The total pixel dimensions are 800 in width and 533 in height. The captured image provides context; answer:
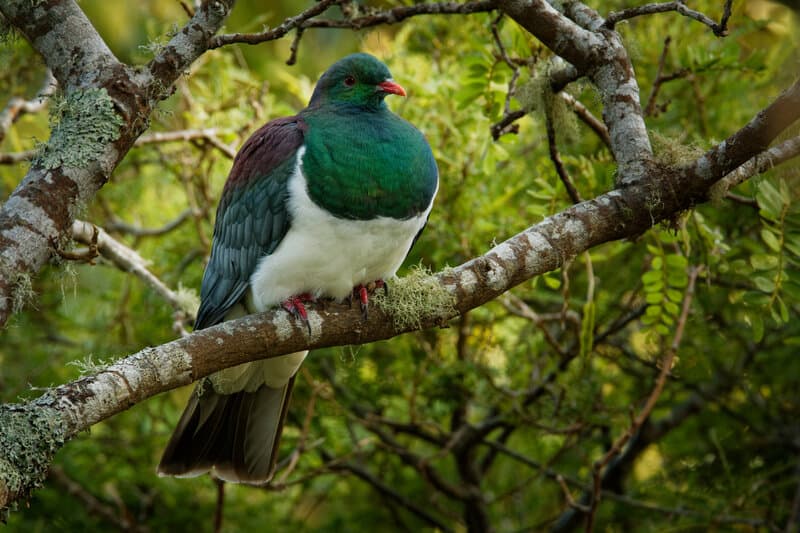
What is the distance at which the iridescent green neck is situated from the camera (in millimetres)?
3281

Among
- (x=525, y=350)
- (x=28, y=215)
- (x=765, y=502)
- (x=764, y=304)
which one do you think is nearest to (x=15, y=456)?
(x=28, y=215)

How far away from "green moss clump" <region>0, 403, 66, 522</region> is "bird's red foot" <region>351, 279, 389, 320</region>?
1.14 metres

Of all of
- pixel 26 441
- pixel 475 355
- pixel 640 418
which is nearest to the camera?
pixel 26 441

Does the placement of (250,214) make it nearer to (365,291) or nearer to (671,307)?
(365,291)

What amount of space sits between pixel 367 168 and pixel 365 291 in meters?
0.42

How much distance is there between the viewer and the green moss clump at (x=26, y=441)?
7.12 ft

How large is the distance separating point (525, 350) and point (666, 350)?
34.1 inches

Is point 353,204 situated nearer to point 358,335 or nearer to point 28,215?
point 358,335

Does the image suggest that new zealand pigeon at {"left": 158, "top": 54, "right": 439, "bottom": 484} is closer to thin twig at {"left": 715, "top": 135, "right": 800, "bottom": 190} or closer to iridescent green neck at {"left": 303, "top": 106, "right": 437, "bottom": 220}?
iridescent green neck at {"left": 303, "top": 106, "right": 437, "bottom": 220}

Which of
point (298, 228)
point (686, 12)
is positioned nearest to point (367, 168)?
point (298, 228)

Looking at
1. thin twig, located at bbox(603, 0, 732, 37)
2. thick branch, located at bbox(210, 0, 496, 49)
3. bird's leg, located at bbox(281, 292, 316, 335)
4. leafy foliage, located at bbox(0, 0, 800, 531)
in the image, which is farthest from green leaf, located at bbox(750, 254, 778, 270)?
bird's leg, located at bbox(281, 292, 316, 335)

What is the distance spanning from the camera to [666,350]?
13.8 ft

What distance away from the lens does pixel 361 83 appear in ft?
12.2

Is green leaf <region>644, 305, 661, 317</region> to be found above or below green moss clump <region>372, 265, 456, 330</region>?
below
